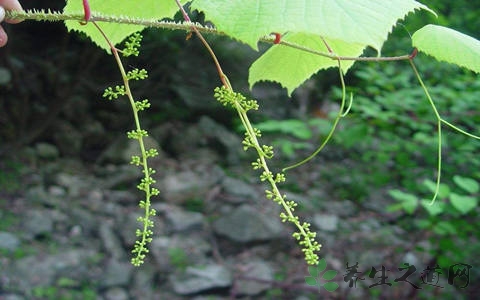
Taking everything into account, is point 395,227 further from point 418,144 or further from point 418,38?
point 418,38

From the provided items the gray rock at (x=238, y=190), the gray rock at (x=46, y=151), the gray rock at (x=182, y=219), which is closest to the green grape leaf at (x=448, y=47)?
the gray rock at (x=182, y=219)

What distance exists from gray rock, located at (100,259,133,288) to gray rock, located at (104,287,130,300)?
0.03 m

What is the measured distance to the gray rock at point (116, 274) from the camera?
2438 millimetres

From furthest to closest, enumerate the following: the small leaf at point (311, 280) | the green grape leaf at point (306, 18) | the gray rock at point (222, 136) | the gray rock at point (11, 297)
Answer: the gray rock at point (222, 136) → the gray rock at point (11, 297) → the small leaf at point (311, 280) → the green grape leaf at point (306, 18)

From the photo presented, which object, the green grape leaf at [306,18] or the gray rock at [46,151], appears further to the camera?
the gray rock at [46,151]

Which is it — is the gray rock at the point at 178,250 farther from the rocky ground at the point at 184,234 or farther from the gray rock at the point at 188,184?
the gray rock at the point at 188,184

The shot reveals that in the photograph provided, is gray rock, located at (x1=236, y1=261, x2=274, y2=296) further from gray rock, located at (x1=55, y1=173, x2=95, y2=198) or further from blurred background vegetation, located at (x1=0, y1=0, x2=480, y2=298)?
gray rock, located at (x1=55, y1=173, x2=95, y2=198)

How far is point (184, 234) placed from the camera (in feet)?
9.39

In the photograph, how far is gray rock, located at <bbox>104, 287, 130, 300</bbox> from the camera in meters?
2.37

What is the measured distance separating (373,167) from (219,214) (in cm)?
87

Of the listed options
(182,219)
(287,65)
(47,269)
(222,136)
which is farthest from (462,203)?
(222,136)

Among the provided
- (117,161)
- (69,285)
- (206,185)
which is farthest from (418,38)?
(117,161)

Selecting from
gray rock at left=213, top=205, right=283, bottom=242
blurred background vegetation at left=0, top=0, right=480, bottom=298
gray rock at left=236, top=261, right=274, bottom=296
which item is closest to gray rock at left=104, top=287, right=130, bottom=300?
Answer: gray rock at left=236, top=261, right=274, bottom=296

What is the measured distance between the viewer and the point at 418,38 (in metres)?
0.41
